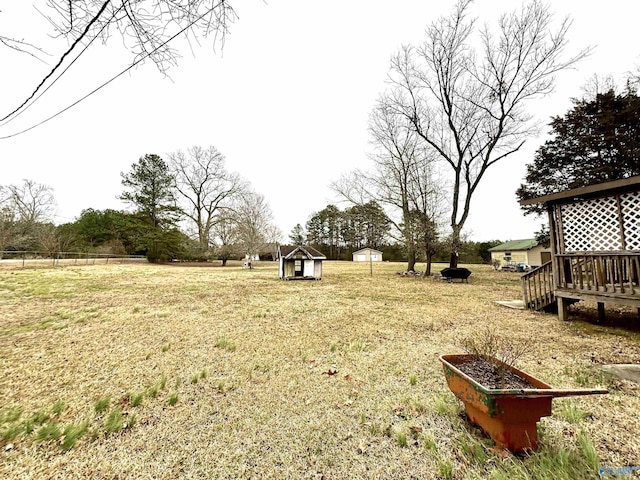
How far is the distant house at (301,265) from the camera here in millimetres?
15828

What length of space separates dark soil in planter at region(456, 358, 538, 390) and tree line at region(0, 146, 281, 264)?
944 inches

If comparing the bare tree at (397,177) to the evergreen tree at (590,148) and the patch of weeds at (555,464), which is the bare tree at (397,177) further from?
the patch of weeds at (555,464)

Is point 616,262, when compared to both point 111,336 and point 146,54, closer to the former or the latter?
point 146,54

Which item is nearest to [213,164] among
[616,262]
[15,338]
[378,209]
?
[378,209]

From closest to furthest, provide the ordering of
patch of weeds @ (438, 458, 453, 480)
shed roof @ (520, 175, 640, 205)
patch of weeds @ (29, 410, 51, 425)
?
patch of weeds @ (438, 458, 453, 480) → patch of weeds @ (29, 410, 51, 425) → shed roof @ (520, 175, 640, 205)

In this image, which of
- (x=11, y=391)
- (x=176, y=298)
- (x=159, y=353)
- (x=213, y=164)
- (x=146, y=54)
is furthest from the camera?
(x=213, y=164)

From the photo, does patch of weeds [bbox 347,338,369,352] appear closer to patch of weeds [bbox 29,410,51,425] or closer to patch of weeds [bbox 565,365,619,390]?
patch of weeds [bbox 565,365,619,390]

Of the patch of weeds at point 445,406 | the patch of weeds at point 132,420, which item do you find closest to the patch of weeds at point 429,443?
the patch of weeds at point 445,406

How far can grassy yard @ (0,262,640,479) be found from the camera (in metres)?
1.96

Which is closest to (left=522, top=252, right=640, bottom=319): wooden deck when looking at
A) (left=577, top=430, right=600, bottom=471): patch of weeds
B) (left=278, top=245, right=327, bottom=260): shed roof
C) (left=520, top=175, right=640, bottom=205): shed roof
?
(left=520, top=175, right=640, bottom=205): shed roof

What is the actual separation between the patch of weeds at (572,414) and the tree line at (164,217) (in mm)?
24310

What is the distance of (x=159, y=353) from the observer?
14.0 ft

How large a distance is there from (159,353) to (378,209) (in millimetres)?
16697

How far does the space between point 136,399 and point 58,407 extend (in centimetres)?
81
